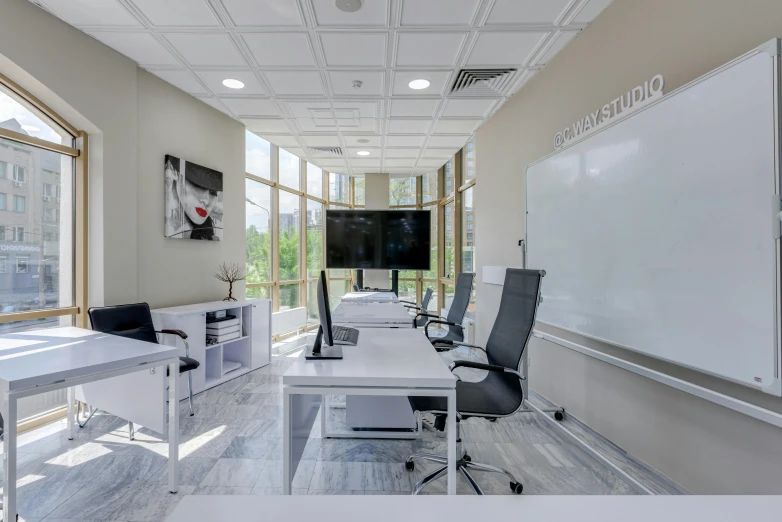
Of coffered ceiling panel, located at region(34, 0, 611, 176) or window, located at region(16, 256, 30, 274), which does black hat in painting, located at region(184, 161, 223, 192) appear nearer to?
coffered ceiling panel, located at region(34, 0, 611, 176)

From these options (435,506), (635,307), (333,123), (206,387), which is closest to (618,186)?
(635,307)

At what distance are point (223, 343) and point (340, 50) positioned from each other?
3.20 m

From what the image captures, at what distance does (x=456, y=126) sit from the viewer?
486cm

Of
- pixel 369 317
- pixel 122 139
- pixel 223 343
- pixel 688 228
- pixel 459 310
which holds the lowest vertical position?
pixel 223 343

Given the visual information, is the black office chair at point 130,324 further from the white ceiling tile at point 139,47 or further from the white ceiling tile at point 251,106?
the white ceiling tile at point 251,106

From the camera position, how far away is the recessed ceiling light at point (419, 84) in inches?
144

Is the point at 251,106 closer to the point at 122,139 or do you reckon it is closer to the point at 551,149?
the point at 122,139

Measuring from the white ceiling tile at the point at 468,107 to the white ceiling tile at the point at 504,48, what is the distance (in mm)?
738

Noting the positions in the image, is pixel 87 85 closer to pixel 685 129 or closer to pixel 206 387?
pixel 206 387

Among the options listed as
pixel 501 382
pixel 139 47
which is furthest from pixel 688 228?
pixel 139 47

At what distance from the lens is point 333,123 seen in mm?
4742

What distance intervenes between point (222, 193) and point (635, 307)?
4496mm

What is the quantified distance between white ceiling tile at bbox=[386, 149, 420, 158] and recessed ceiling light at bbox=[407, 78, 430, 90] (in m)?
2.12

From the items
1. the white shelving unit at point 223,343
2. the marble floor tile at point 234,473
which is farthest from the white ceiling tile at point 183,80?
the marble floor tile at point 234,473
